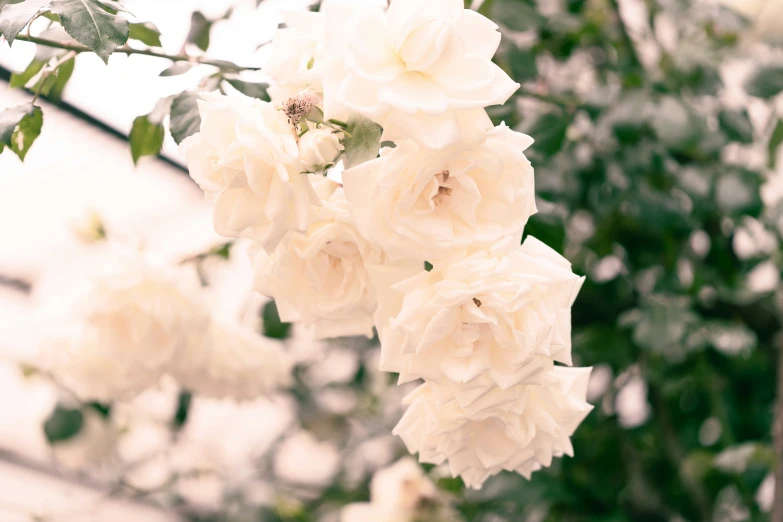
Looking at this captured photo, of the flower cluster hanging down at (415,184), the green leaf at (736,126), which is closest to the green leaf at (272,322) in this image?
the flower cluster hanging down at (415,184)

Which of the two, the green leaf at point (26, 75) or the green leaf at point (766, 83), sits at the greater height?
the green leaf at point (26, 75)

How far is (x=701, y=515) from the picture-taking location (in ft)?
3.30

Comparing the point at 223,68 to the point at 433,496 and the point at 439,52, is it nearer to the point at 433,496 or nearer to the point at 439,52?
the point at 439,52

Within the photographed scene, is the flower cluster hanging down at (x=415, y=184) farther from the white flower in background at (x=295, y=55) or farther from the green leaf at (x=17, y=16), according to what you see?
the green leaf at (x=17, y=16)

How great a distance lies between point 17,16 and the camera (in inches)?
14.7

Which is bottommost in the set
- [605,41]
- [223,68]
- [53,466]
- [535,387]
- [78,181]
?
[53,466]

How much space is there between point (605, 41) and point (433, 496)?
693 millimetres

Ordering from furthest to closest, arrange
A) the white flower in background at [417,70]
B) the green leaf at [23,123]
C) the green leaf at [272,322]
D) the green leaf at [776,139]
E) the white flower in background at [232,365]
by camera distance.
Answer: the green leaf at [776,139] → the white flower in background at [232,365] → the green leaf at [272,322] → the green leaf at [23,123] → the white flower in background at [417,70]

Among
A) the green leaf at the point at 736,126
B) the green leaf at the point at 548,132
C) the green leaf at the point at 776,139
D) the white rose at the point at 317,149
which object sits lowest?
the green leaf at the point at 776,139

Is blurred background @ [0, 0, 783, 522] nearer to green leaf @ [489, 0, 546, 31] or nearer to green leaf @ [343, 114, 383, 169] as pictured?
green leaf @ [489, 0, 546, 31]

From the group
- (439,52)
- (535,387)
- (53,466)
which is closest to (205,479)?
(53,466)

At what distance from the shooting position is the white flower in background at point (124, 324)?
752 millimetres

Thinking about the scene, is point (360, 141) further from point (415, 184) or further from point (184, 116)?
point (184, 116)

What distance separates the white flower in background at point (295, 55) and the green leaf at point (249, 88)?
0.12 metres
